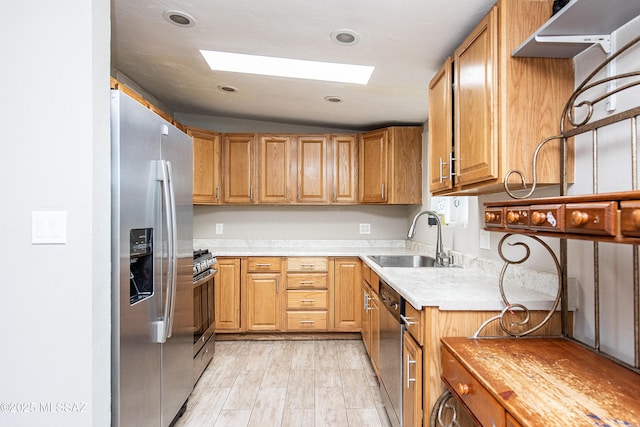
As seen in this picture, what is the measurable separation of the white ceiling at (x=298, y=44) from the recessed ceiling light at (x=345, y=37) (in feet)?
0.12

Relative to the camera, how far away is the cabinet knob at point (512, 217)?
1071 millimetres

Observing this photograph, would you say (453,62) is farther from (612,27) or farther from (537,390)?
(537,390)

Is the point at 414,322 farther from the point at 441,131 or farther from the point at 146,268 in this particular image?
the point at 146,268

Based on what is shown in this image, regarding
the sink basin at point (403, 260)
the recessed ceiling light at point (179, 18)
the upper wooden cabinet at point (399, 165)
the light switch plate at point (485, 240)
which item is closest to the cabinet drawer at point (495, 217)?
the light switch plate at point (485, 240)

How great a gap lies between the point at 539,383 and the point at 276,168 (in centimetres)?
317

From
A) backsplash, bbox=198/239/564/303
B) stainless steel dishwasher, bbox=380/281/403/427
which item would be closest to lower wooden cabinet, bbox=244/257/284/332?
backsplash, bbox=198/239/564/303

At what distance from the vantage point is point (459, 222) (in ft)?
8.58

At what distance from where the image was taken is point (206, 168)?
363 centimetres

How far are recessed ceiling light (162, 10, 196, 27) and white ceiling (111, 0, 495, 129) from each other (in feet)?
0.09

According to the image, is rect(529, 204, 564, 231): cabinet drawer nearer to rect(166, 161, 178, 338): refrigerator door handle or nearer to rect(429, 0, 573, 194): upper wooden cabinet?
rect(429, 0, 573, 194): upper wooden cabinet

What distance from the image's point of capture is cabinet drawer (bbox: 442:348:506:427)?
876 millimetres

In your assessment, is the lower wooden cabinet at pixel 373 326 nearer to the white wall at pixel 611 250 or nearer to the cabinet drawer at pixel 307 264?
the cabinet drawer at pixel 307 264

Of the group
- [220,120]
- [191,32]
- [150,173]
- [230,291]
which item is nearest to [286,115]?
[220,120]

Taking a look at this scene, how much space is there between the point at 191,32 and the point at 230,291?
7.78 ft
